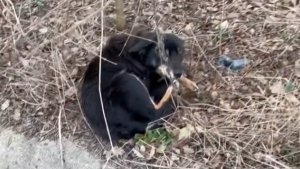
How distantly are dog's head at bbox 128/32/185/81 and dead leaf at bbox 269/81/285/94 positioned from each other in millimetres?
621

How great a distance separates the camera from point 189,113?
3.43 meters

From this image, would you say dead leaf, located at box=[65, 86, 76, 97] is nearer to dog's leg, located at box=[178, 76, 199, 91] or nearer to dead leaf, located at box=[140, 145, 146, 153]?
dead leaf, located at box=[140, 145, 146, 153]

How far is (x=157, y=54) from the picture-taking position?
312 cm

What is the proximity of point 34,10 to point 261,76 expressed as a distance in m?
1.85

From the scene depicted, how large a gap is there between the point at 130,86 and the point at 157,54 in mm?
235

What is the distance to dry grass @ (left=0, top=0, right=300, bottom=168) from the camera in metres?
3.26

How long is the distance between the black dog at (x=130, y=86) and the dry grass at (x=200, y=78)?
6.0 inches

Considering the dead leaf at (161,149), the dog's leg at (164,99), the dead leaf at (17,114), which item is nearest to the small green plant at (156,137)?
the dead leaf at (161,149)

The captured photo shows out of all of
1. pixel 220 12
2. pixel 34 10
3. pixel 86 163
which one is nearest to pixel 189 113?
pixel 86 163

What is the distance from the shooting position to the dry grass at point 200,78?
3262 millimetres

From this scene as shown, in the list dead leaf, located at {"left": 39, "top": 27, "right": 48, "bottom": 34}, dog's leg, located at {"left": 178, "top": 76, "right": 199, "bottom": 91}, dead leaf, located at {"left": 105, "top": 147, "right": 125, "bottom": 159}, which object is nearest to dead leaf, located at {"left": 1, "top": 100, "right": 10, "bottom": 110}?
dead leaf, located at {"left": 39, "top": 27, "right": 48, "bottom": 34}

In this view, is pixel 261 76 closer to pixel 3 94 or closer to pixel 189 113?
pixel 189 113

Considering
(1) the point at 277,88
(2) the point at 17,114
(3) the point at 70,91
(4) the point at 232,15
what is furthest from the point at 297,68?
(2) the point at 17,114

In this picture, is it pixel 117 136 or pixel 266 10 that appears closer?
pixel 117 136
